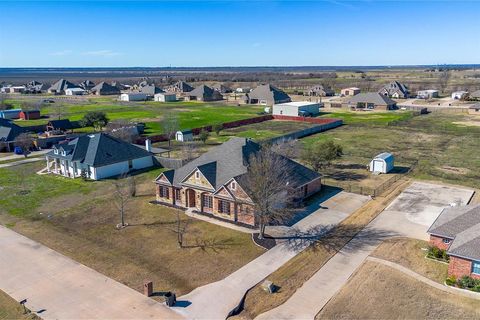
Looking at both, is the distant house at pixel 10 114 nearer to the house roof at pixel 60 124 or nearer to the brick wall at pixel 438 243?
the house roof at pixel 60 124


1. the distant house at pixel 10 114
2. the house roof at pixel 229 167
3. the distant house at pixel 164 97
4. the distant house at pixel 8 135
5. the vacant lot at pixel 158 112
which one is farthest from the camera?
the distant house at pixel 164 97

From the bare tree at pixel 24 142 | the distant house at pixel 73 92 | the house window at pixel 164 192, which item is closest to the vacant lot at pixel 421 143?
the house window at pixel 164 192

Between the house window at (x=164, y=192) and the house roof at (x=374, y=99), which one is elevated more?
the house roof at (x=374, y=99)

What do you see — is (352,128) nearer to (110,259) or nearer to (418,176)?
→ (418,176)

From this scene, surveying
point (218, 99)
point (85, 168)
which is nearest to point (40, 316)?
point (85, 168)

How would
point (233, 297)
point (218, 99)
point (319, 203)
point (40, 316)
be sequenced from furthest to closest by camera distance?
point (218, 99), point (319, 203), point (233, 297), point (40, 316)

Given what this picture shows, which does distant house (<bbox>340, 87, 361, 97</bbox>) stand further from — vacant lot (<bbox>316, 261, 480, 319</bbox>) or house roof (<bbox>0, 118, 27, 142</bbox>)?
vacant lot (<bbox>316, 261, 480, 319</bbox>)

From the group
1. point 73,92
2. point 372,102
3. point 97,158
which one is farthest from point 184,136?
point 73,92
